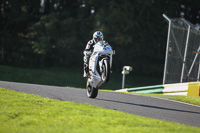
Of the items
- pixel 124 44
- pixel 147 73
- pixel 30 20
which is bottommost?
pixel 147 73

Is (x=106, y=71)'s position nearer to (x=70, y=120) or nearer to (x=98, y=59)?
(x=98, y=59)

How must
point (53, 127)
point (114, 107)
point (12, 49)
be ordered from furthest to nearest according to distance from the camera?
1. point (12, 49)
2. point (114, 107)
3. point (53, 127)

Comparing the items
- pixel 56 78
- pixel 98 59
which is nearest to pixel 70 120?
pixel 98 59

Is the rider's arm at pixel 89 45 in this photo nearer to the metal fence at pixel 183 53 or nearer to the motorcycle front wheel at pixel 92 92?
the motorcycle front wheel at pixel 92 92

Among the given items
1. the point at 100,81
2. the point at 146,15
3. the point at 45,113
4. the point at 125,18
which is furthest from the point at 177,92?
the point at 146,15

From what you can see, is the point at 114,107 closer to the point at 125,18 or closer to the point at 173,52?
the point at 173,52

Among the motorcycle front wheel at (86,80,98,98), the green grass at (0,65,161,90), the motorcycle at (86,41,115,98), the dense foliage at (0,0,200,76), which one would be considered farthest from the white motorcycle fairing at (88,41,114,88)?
the dense foliage at (0,0,200,76)

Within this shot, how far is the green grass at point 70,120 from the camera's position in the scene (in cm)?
604

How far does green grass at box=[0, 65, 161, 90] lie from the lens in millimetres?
30484

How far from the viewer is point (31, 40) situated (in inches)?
1457

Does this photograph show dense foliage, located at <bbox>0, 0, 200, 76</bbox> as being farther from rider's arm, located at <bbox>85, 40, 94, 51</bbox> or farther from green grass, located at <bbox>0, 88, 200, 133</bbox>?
green grass, located at <bbox>0, 88, 200, 133</bbox>

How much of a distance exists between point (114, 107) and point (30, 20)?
29971mm

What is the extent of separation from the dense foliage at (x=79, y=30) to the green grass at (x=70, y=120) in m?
24.5

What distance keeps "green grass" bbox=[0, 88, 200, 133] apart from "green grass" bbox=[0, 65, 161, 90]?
22273mm
